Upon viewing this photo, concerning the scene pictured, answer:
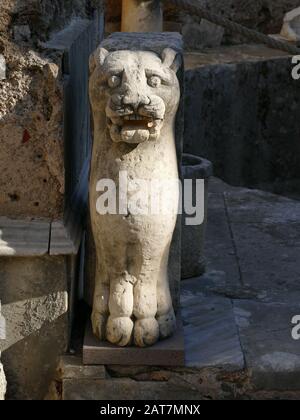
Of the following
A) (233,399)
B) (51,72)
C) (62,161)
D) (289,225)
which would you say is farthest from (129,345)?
(289,225)

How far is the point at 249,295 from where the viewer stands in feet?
13.9

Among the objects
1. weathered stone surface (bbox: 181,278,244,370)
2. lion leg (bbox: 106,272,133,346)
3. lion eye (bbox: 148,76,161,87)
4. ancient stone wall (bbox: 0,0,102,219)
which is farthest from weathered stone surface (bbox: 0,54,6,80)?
weathered stone surface (bbox: 181,278,244,370)

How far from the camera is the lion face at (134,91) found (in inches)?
132

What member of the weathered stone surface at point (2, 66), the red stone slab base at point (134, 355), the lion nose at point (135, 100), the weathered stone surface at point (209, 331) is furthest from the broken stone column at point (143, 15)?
the red stone slab base at point (134, 355)

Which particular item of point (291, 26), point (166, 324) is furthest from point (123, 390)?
point (291, 26)

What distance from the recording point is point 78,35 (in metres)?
4.07

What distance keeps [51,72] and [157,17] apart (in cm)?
265

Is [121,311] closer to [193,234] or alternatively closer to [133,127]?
[133,127]

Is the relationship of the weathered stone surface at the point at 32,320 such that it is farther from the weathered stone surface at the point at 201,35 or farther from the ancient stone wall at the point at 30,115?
the weathered stone surface at the point at 201,35

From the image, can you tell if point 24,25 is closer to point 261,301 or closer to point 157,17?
point 261,301

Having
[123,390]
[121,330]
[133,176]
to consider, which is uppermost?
[133,176]

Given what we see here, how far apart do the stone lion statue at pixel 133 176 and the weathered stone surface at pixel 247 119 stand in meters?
4.19

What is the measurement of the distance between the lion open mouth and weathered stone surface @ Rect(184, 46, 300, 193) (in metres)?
4.34

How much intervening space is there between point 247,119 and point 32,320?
4.71m
